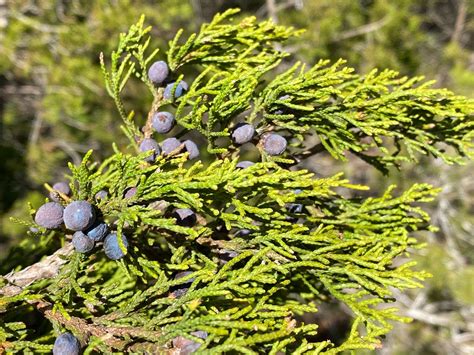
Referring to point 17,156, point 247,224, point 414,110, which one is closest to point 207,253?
point 247,224

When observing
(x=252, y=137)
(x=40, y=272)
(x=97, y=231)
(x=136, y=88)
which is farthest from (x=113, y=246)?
(x=136, y=88)

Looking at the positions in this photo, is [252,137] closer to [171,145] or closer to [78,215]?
[171,145]

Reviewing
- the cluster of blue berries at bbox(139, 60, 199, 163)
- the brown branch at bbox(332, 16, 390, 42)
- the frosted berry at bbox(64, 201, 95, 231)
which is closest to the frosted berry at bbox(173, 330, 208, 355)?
the frosted berry at bbox(64, 201, 95, 231)

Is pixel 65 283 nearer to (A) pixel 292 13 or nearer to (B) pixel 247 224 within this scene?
Answer: (B) pixel 247 224

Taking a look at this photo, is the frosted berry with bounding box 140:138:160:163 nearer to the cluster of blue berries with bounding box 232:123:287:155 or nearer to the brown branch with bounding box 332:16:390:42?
the cluster of blue berries with bounding box 232:123:287:155

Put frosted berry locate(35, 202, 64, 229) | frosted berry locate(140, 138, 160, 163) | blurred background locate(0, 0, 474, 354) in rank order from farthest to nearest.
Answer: blurred background locate(0, 0, 474, 354), frosted berry locate(140, 138, 160, 163), frosted berry locate(35, 202, 64, 229)
